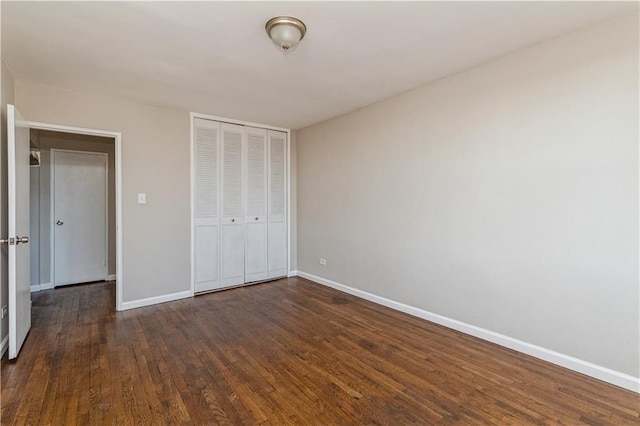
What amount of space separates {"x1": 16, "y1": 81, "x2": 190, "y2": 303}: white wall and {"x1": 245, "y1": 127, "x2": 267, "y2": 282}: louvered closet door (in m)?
0.88

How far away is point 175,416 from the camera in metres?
1.84

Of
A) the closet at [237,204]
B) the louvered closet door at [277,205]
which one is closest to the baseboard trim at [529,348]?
the louvered closet door at [277,205]

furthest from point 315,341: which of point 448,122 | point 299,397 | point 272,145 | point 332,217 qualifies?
point 272,145

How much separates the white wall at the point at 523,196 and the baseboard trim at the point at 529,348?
0.05 metres

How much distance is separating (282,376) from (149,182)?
283 cm

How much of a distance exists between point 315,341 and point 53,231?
4.38 m

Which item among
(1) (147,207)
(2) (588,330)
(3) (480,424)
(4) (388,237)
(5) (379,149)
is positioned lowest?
(3) (480,424)

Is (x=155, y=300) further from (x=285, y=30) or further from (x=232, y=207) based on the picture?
(x=285, y=30)

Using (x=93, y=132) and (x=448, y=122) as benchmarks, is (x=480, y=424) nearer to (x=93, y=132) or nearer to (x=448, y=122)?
(x=448, y=122)

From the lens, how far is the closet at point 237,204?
14.1 ft

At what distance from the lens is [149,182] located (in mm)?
3826

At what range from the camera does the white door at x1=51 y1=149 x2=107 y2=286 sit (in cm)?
470

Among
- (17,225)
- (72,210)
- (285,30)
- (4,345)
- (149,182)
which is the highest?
(285,30)

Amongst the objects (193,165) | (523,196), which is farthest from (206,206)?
(523,196)
